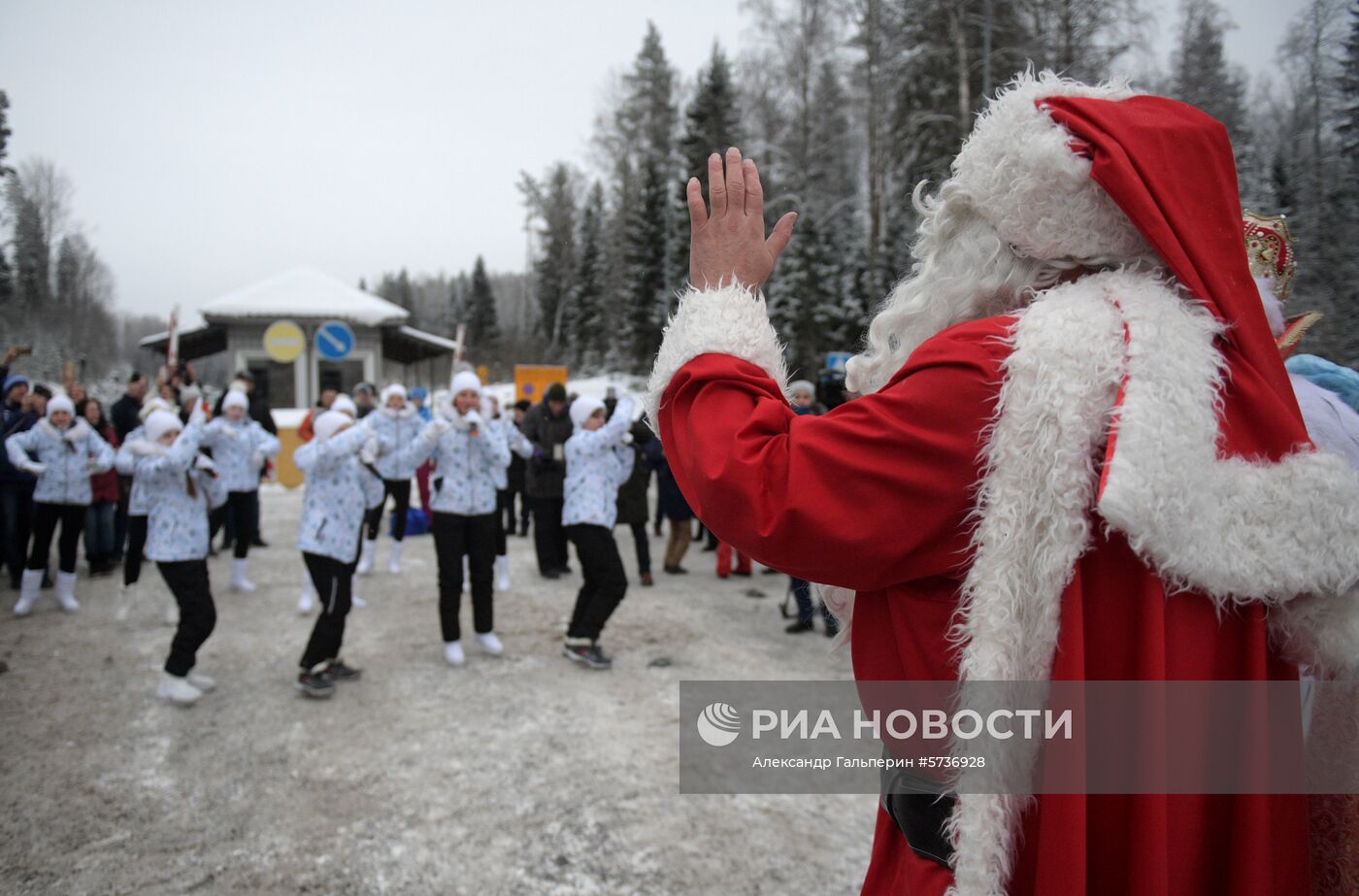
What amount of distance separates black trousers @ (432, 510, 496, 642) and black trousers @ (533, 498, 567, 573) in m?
2.55

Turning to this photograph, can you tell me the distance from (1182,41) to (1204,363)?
23.0m

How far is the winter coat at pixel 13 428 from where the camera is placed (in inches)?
294

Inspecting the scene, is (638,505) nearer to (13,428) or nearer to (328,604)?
(328,604)

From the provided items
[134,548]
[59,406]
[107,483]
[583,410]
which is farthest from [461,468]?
[107,483]

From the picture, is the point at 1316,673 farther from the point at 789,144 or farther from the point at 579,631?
the point at 789,144

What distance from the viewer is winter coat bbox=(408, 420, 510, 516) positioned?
5988 mm

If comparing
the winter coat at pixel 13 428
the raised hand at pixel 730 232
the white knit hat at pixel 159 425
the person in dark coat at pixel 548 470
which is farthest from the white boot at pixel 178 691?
the raised hand at pixel 730 232

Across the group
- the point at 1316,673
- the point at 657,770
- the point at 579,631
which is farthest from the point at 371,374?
the point at 1316,673

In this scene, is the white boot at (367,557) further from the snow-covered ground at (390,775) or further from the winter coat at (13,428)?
the winter coat at (13,428)

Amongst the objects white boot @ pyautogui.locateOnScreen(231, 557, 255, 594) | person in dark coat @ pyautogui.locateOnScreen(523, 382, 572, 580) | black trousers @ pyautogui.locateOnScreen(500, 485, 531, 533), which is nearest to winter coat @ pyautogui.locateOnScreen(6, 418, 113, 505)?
white boot @ pyautogui.locateOnScreen(231, 557, 255, 594)

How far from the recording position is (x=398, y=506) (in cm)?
924

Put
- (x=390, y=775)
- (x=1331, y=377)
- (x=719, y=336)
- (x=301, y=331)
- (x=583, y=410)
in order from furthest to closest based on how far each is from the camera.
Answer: (x=301, y=331) → (x=583, y=410) → (x=390, y=775) → (x=1331, y=377) → (x=719, y=336)

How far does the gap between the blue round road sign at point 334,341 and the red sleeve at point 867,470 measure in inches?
614

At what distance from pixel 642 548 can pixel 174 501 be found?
15.8 feet
